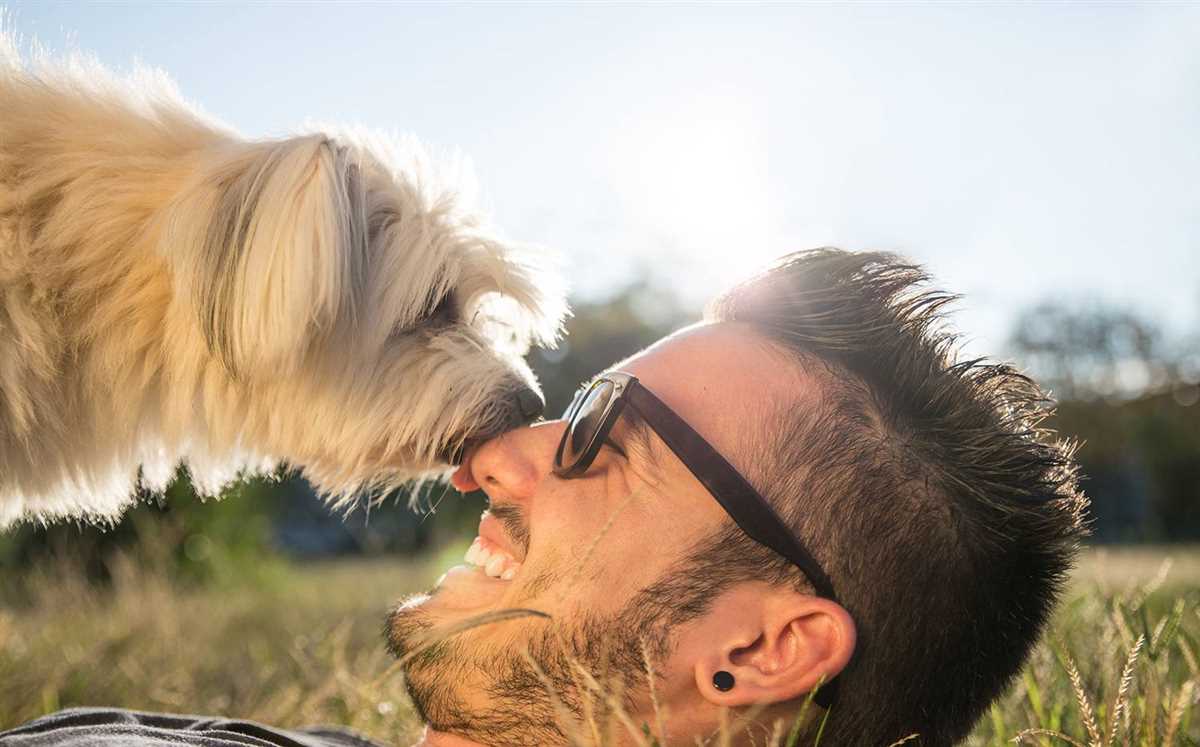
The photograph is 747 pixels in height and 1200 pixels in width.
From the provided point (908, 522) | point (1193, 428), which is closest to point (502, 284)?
point (908, 522)

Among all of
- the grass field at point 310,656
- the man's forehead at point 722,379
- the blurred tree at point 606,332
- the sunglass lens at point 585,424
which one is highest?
the man's forehead at point 722,379

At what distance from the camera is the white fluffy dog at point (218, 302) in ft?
9.34

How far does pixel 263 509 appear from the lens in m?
10.5

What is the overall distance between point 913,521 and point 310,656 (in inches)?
137

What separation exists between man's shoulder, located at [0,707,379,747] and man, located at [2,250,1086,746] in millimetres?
357

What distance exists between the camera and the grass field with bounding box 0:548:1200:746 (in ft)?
7.97

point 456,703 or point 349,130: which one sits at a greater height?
point 349,130

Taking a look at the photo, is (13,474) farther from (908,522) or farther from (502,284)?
(908,522)

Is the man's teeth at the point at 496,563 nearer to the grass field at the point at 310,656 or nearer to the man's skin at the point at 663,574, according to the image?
the man's skin at the point at 663,574

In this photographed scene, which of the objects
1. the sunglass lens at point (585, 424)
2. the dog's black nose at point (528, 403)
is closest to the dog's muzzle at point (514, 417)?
the dog's black nose at point (528, 403)

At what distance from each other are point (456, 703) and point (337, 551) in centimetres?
1815

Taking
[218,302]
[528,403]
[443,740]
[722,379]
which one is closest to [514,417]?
[528,403]

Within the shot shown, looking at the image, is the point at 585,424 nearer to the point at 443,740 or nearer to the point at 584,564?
the point at 584,564

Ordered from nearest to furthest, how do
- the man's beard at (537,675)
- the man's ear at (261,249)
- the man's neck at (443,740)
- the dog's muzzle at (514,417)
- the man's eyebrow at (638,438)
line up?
the man's beard at (537,675), the man's neck at (443,740), the man's eyebrow at (638,438), the man's ear at (261,249), the dog's muzzle at (514,417)
